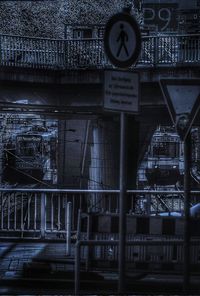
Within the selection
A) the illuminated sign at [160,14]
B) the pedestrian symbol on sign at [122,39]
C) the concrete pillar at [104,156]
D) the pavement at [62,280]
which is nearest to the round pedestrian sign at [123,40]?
the pedestrian symbol on sign at [122,39]

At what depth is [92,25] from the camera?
10.9 meters

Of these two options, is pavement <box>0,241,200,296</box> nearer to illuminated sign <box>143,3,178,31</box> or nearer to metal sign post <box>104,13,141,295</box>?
metal sign post <box>104,13,141,295</box>

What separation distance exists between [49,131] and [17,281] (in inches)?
610

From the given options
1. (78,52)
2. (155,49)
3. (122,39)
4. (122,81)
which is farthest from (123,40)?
(78,52)

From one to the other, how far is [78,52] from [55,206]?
4061mm

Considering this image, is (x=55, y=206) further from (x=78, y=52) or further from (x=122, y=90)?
(x=122, y=90)

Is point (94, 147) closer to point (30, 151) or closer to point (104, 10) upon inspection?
point (30, 151)

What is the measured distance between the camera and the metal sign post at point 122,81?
20.6ft

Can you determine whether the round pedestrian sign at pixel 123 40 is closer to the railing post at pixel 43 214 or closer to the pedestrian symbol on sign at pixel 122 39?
the pedestrian symbol on sign at pixel 122 39

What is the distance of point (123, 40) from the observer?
21.1ft

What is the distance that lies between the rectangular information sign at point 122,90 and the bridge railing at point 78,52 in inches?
199

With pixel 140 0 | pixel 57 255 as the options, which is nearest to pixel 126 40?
pixel 140 0

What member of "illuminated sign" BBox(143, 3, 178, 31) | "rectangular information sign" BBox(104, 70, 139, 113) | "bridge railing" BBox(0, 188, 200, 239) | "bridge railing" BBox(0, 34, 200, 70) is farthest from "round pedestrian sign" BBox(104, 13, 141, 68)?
"bridge railing" BBox(0, 34, 200, 70)

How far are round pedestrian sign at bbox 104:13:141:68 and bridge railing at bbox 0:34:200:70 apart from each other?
479 centimetres
